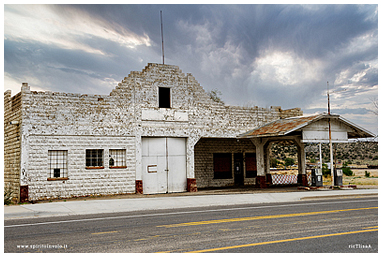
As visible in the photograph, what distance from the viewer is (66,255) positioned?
24.7 feet

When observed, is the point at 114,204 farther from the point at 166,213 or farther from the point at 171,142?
the point at 171,142

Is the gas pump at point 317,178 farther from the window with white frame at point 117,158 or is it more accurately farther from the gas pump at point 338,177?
the window with white frame at point 117,158

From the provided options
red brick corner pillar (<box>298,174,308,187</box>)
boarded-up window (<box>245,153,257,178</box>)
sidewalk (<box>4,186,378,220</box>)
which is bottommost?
sidewalk (<box>4,186,378,220</box>)

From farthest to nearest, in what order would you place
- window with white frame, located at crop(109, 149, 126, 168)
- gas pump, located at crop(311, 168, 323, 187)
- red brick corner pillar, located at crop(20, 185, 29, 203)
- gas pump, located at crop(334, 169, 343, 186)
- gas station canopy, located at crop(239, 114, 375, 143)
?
gas pump, located at crop(334, 169, 343, 186) → gas pump, located at crop(311, 168, 323, 187) → gas station canopy, located at crop(239, 114, 375, 143) → window with white frame, located at crop(109, 149, 126, 168) → red brick corner pillar, located at crop(20, 185, 29, 203)

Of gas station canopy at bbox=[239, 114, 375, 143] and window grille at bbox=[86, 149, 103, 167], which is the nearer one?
window grille at bbox=[86, 149, 103, 167]

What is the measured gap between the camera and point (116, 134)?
20.9 m

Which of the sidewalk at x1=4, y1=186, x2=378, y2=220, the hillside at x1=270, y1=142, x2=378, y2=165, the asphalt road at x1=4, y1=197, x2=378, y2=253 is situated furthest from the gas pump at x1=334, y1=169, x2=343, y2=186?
the hillside at x1=270, y1=142, x2=378, y2=165

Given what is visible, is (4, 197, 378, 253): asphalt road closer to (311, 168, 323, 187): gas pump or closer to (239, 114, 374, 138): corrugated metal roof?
(239, 114, 374, 138): corrugated metal roof

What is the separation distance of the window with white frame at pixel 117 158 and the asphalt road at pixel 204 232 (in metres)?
7.20

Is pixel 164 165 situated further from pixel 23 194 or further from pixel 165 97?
pixel 23 194

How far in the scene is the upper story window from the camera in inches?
892

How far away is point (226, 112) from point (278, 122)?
11.7ft

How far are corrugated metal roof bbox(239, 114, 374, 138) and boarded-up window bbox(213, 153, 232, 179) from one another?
15.2ft

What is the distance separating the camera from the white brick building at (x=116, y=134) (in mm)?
18875
